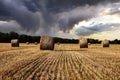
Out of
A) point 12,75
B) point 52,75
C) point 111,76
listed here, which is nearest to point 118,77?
point 111,76

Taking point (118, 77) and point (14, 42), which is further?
point (14, 42)

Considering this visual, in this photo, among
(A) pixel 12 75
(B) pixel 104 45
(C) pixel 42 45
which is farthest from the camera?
(B) pixel 104 45

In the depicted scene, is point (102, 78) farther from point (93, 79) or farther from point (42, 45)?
point (42, 45)

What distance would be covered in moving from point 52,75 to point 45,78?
0.57 meters

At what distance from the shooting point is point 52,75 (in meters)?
9.15

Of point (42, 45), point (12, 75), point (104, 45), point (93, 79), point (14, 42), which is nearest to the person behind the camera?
point (93, 79)

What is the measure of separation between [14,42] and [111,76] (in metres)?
29.5

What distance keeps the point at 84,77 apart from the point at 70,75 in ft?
1.83

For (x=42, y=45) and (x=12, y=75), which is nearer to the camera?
(x=12, y=75)

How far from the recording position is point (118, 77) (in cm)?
901

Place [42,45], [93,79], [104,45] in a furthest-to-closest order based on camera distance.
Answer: [104,45]
[42,45]
[93,79]

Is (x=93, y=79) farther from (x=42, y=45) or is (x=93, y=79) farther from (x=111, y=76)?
(x=42, y=45)

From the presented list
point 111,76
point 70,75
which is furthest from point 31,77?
point 111,76

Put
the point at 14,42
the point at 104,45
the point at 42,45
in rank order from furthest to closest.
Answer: the point at 104,45, the point at 14,42, the point at 42,45
